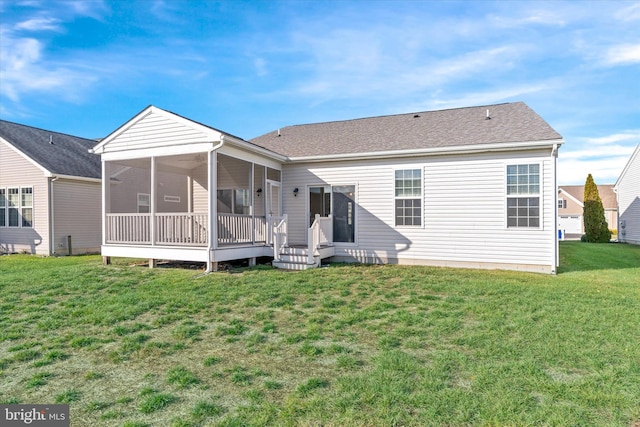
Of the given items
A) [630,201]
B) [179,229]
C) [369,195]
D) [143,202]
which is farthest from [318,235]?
[630,201]

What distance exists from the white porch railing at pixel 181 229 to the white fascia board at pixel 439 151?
367 centimetres

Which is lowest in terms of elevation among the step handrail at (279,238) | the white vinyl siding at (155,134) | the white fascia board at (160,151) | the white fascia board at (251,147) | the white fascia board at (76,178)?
the step handrail at (279,238)

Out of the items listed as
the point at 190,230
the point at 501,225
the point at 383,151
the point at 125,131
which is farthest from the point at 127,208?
the point at 501,225

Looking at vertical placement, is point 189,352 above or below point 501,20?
below

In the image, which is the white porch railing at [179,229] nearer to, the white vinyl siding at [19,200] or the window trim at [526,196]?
the white vinyl siding at [19,200]

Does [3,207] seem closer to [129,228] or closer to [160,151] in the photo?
[129,228]

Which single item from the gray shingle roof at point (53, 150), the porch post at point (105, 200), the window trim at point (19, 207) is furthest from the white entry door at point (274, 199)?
the window trim at point (19, 207)

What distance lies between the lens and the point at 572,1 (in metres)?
8.55

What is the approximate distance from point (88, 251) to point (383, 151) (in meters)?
12.7

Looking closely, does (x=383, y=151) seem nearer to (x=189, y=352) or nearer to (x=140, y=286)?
(x=140, y=286)

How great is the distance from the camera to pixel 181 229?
9695mm

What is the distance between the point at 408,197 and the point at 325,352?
285 inches

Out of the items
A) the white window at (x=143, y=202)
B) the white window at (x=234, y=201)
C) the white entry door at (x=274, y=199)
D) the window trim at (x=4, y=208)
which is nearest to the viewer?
the white entry door at (x=274, y=199)

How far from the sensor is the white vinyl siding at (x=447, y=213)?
935 centimetres
